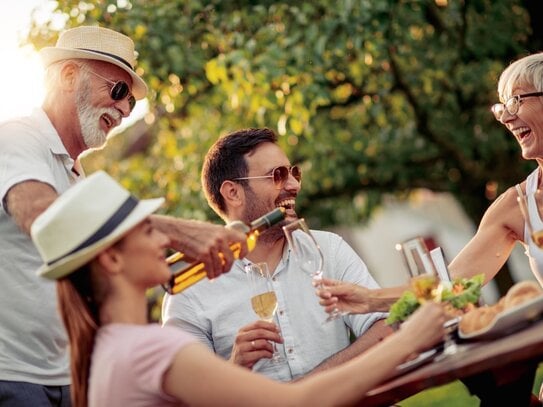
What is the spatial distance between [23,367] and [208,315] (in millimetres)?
881

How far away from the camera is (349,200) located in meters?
Result: 15.6

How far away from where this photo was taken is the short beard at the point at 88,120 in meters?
4.23

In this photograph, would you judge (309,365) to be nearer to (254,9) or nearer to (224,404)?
(224,404)

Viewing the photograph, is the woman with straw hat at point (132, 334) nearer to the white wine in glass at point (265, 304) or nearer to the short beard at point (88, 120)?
the white wine in glass at point (265, 304)

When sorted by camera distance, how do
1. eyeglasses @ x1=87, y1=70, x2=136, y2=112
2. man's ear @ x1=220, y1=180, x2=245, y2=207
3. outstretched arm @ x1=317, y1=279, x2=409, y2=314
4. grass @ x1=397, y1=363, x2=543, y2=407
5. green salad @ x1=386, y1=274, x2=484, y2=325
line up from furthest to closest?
grass @ x1=397, y1=363, x2=543, y2=407 → man's ear @ x1=220, y1=180, x2=245, y2=207 → eyeglasses @ x1=87, y1=70, x2=136, y2=112 → outstretched arm @ x1=317, y1=279, x2=409, y2=314 → green salad @ x1=386, y1=274, x2=484, y2=325

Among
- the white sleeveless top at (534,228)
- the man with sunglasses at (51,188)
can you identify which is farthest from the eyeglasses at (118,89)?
the white sleeveless top at (534,228)

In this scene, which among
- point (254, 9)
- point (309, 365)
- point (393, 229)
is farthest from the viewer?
point (393, 229)

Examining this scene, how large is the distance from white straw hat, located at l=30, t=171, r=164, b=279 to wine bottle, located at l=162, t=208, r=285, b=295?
53cm

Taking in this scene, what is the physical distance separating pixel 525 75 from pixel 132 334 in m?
2.46

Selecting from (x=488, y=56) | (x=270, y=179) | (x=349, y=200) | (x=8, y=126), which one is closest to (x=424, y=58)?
(x=488, y=56)

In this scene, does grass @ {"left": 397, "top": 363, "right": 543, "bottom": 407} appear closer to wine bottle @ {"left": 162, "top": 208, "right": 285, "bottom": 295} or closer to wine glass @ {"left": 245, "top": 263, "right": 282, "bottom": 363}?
wine glass @ {"left": 245, "top": 263, "right": 282, "bottom": 363}

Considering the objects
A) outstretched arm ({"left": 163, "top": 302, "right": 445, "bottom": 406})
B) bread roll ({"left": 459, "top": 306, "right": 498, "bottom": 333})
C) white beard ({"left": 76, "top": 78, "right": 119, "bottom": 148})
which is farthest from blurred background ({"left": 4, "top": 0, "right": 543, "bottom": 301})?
bread roll ({"left": 459, "top": 306, "right": 498, "bottom": 333})

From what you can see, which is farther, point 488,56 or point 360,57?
point 488,56

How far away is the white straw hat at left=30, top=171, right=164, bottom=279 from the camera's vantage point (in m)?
2.82
